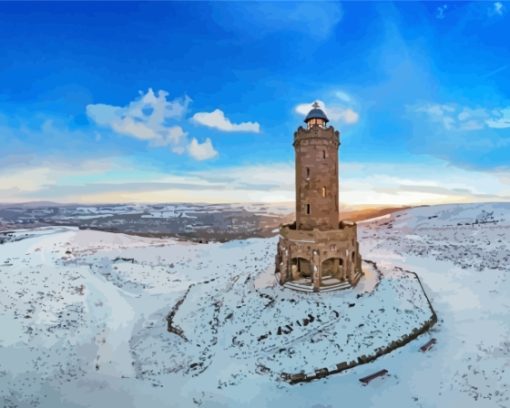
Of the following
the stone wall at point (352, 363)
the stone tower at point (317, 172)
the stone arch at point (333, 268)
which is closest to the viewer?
the stone wall at point (352, 363)

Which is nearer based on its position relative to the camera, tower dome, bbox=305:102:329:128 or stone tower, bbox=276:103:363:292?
stone tower, bbox=276:103:363:292

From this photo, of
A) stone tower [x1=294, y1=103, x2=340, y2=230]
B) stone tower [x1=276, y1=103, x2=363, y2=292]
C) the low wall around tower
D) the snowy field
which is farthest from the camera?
stone tower [x1=294, y1=103, x2=340, y2=230]

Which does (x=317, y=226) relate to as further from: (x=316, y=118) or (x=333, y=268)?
(x=316, y=118)

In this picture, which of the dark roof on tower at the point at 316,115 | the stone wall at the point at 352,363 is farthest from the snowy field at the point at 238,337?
the dark roof on tower at the point at 316,115

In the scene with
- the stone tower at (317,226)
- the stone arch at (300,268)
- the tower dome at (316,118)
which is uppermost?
the tower dome at (316,118)

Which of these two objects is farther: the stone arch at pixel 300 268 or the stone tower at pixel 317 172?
the stone arch at pixel 300 268

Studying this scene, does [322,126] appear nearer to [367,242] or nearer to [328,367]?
[328,367]

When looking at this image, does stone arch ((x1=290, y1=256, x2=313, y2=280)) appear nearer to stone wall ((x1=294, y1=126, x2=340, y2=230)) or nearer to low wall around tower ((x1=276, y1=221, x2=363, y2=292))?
low wall around tower ((x1=276, y1=221, x2=363, y2=292))

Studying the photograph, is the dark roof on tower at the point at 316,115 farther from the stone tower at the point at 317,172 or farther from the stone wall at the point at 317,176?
the stone wall at the point at 317,176

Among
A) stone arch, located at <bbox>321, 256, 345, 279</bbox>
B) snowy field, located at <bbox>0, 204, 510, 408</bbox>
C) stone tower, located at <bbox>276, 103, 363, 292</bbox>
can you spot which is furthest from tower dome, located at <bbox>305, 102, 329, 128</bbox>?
snowy field, located at <bbox>0, 204, 510, 408</bbox>
